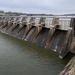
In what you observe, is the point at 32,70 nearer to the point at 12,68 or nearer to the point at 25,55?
the point at 12,68

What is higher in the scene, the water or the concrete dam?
the concrete dam

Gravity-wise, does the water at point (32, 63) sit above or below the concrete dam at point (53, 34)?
below

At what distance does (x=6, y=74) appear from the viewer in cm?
1672

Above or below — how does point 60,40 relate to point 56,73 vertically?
above

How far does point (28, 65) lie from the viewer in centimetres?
1927

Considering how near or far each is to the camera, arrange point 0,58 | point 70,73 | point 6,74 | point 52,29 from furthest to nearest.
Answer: point 52,29 → point 0,58 → point 6,74 → point 70,73

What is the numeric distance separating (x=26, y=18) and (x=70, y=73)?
29406 mm

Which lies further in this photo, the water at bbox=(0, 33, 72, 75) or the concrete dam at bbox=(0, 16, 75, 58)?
the concrete dam at bbox=(0, 16, 75, 58)

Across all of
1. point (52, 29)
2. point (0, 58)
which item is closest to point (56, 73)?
point (0, 58)

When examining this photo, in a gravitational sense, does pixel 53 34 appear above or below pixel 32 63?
above

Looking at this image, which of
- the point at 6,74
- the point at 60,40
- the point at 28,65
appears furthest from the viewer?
the point at 60,40

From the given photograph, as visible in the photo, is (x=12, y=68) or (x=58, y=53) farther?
(x=58, y=53)

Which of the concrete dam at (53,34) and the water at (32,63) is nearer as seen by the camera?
the water at (32,63)

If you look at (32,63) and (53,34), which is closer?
(32,63)
